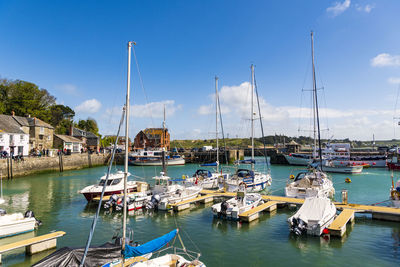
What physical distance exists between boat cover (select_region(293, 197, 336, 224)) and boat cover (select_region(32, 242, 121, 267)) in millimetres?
11801

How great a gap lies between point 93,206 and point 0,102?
213 ft

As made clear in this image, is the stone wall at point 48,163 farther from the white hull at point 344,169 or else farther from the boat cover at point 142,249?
the white hull at point 344,169

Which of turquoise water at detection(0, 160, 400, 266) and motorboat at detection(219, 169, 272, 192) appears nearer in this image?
turquoise water at detection(0, 160, 400, 266)

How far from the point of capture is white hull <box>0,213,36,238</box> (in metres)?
16.7

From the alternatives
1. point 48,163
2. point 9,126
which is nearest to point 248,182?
point 48,163

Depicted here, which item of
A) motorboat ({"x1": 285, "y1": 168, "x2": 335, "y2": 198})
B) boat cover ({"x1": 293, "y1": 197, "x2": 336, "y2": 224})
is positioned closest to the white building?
motorboat ({"x1": 285, "y1": 168, "x2": 335, "y2": 198})

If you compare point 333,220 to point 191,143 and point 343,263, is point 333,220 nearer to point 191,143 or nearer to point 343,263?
point 343,263

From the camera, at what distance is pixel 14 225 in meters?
17.1

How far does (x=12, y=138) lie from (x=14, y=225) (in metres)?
46.2

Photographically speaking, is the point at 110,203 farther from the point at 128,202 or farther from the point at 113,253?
the point at 113,253

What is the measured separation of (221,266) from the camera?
12719 mm

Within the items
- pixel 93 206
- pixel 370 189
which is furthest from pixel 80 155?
pixel 370 189

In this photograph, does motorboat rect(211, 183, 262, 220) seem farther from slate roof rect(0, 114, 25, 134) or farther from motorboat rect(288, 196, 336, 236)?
slate roof rect(0, 114, 25, 134)

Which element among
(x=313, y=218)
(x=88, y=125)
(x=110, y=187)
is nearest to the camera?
(x=313, y=218)
